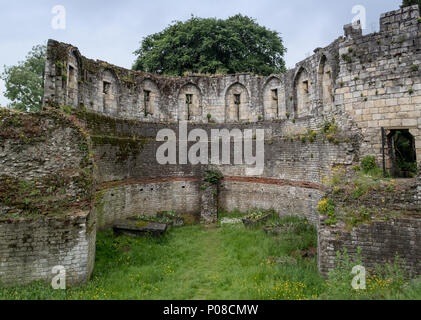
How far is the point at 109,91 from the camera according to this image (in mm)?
14109

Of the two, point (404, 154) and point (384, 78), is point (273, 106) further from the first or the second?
point (404, 154)

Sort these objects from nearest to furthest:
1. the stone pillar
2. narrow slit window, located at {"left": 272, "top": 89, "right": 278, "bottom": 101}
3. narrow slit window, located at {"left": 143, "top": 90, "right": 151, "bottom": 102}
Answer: the stone pillar → narrow slit window, located at {"left": 272, "top": 89, "right": 278, "bottom": 101} → narrow slit window, located at {"left": 143, "top": 90, "right": 151, "bottom": 102}

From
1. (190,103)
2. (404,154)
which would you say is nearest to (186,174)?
(190,103)

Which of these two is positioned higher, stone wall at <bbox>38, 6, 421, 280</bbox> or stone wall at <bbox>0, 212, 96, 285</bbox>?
stone wall at <bbox>38, 6, 421, 280</bbox>

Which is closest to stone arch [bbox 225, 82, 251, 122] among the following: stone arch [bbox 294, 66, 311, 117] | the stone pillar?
stone arch [bbox 294, 66, 311, 117]

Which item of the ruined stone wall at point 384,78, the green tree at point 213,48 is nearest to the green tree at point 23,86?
the green tree at point 213,48

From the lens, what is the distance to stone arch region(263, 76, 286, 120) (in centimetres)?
1445

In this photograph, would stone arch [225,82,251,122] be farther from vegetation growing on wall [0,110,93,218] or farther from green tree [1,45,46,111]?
green tree [1,45,46,111]

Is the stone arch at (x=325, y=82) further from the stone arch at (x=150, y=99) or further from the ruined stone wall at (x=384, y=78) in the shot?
the stone arch at (x=150, y=99)

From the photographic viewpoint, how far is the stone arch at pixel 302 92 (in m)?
13.0

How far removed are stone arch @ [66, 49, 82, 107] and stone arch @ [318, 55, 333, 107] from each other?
38.3 feet

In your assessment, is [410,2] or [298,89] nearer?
[298,89]

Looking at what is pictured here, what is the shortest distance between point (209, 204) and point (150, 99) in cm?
753
